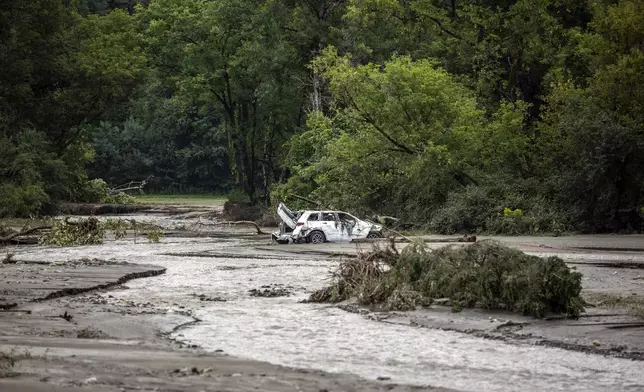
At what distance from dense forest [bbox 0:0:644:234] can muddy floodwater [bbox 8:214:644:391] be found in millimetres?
20825

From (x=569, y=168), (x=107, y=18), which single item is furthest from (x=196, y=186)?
(x=569, y=168)

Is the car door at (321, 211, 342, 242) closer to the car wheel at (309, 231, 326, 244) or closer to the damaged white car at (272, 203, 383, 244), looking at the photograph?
the damaged white car at (272, 203, 383, 244)

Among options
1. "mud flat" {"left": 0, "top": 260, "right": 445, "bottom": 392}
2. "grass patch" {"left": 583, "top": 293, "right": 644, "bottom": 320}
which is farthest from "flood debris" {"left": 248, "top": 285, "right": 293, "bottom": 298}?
"grass patch" {"left": 583, "top": 293, "right": 644, "bottom": 320}

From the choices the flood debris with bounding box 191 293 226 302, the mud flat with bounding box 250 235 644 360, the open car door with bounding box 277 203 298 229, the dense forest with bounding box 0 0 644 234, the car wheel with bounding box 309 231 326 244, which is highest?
the dense forest with bounding box 0 0 644 234

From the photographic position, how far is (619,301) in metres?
17.7

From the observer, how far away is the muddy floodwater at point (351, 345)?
461 inches

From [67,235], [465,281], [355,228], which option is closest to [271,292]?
[465,281]

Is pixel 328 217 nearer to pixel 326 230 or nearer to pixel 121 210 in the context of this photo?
pixel 326 230

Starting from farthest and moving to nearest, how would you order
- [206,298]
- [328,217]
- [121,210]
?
A: [121,210] < [328,217] < [206,298]

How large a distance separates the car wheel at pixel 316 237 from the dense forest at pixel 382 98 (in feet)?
18.9

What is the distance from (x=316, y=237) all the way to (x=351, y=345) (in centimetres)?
2585

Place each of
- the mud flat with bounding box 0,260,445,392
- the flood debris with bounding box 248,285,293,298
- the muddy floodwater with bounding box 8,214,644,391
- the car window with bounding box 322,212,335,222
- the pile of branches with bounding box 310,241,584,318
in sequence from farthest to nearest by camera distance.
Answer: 1. the car window with bounding box 322,212,335,222
2. the flood debris with bounding box 248,285,293,298
3. the pile of branches with bounding box 310,241,584,318
4. the muddy floodwater with bounding box 8,214,644,391
5. the mud flat with bounding box 0,260,445,392

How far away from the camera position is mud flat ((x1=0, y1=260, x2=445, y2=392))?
9828mm

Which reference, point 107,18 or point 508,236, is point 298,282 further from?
point 107,18
